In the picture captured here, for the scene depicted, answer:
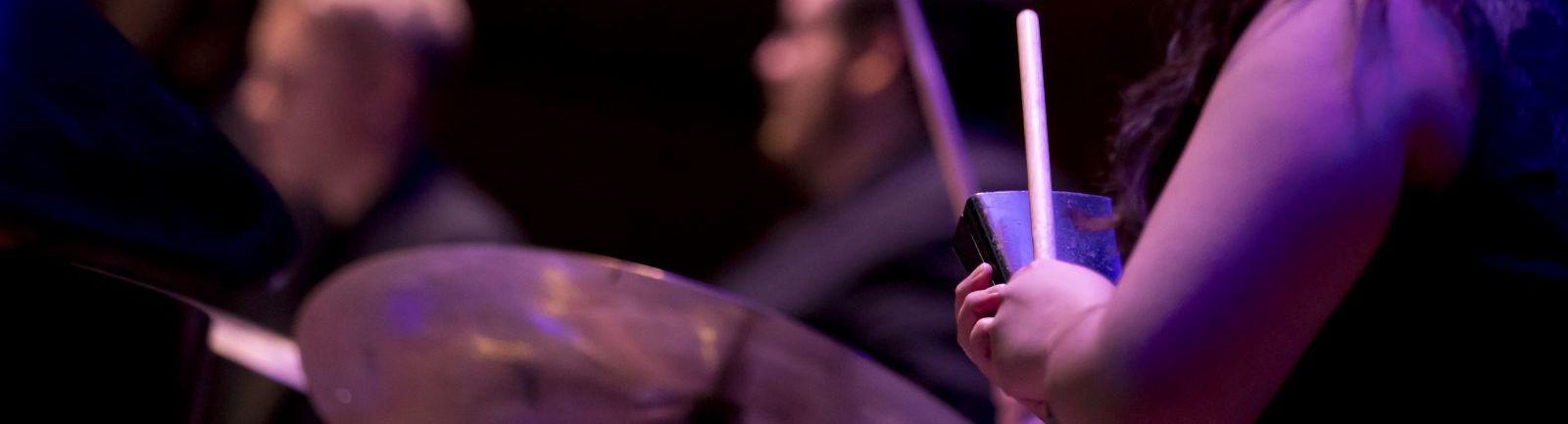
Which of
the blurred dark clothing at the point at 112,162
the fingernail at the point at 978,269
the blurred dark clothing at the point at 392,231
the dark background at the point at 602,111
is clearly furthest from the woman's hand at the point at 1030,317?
the dark background at the point at 602,111

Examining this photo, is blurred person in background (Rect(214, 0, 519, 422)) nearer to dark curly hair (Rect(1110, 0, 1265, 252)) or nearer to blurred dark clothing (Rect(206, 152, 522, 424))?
blurred dark clothing (Rect(206, 152, 522, 424))

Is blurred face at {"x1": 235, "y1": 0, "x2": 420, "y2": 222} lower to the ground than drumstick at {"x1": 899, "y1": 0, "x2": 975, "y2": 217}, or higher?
lower

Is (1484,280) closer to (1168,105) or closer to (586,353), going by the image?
(1168,105)

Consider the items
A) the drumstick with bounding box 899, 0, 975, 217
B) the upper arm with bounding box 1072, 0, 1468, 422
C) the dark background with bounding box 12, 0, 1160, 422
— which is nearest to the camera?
the upper arm with bounding box 1072, 0, 1468, 422

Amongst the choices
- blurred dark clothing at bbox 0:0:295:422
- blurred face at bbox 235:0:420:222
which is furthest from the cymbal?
blurred face at bbox 235:0:420:222

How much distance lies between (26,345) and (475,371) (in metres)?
0.31

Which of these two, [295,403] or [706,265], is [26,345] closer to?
[295,403]

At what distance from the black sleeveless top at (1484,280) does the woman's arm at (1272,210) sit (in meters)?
0.02

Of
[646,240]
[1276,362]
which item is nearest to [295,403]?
[646,240]

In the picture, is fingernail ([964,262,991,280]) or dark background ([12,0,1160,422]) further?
dark background ([12,0,1160,422])

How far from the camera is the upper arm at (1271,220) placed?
400 millimetres

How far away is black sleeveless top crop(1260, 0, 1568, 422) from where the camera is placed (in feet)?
1.42

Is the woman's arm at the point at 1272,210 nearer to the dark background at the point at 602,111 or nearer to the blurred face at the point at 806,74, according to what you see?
the blurred face at the point at 806,74

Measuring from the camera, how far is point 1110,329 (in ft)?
1.39
